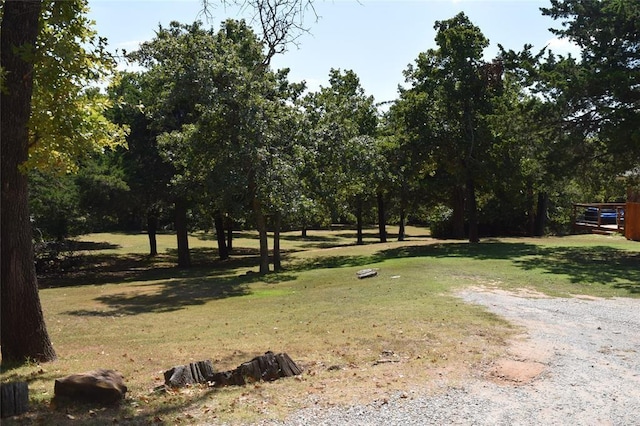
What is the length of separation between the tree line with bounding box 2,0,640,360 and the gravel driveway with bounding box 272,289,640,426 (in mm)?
5139

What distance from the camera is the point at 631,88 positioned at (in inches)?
767

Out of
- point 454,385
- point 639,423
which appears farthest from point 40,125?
point 639,423

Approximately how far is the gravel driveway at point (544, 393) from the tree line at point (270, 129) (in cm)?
514

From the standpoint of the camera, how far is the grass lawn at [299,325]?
20.9ft

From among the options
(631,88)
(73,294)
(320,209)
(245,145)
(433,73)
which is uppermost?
(433,73)

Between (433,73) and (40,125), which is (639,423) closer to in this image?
(40,125)

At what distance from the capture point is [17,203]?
8031 mm

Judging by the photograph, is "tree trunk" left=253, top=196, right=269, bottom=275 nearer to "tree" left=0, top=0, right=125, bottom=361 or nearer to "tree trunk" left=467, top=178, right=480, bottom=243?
"tree trunk" left=467, top=178, right=480, bottom=243

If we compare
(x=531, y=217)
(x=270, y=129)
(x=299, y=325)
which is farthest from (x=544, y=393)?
(x=531, y=217)

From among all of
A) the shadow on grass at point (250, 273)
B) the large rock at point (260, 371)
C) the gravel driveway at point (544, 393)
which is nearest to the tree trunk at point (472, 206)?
the shadow on grass at point (250, 273)

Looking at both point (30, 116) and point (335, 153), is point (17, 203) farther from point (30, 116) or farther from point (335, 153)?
point (335, 153)

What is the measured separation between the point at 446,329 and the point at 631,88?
14.8m

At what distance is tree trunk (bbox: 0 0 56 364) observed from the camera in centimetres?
786

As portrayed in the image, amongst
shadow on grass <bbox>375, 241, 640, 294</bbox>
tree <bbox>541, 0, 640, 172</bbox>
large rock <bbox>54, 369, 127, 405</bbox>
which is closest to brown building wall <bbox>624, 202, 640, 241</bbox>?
Answer: shadow on grass <bbox>375, 241, 640, 294</bbox>
